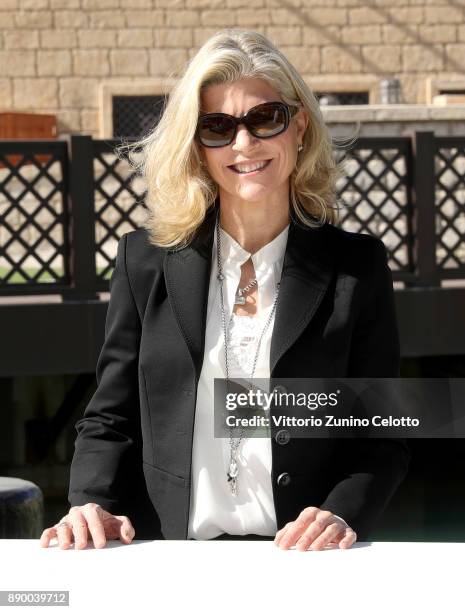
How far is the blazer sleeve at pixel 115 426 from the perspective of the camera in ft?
6.44

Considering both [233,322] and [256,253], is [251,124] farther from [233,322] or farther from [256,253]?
[233,322]

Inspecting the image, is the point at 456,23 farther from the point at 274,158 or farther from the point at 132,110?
the point at 274,158

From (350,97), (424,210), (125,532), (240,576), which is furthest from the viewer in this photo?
(350,97)

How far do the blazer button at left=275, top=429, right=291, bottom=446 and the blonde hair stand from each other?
426mm

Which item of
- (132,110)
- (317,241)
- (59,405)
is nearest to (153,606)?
(317,241)

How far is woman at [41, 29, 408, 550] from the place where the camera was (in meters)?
1.96

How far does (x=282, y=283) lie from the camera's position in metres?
2.05

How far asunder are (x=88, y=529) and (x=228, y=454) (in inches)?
13.3

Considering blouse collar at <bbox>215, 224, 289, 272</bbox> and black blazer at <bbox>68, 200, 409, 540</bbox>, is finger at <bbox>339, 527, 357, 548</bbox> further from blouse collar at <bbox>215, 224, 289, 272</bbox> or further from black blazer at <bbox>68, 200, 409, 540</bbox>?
blouse collar at <bbox>215, 224, 289, 272</bbox>

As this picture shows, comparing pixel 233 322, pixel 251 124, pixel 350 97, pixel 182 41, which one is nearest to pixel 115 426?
pixel 233 322

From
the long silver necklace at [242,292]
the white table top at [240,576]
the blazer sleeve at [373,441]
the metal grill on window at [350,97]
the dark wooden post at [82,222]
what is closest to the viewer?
the white table top at [240,576]

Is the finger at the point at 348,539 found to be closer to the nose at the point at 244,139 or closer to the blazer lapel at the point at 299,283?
the blazer lapel at the point at 299,283

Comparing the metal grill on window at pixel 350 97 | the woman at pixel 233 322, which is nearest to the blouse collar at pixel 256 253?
the woman at pixel 233 322

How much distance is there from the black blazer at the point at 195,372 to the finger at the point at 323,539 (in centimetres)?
18
